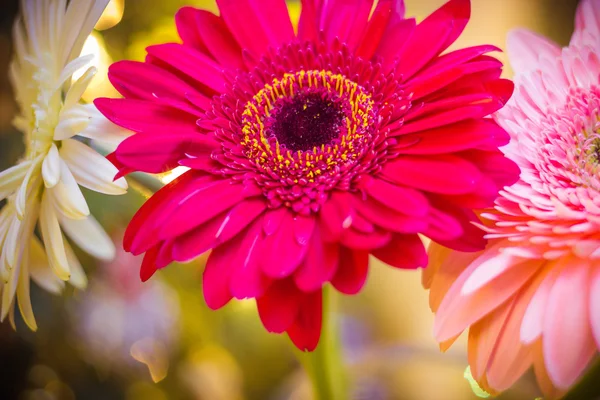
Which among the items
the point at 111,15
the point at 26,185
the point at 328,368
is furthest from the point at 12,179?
the point at 328,368

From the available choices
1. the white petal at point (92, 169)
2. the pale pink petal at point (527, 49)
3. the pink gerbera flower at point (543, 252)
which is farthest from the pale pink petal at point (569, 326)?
the white petal at point (92, 169)

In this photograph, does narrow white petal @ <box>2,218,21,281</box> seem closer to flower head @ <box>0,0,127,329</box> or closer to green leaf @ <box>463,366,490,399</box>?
flower head @ <box>0,0,127,329</box>

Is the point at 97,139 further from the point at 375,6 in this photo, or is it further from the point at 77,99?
the point at 375,6

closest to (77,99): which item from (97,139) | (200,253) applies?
(97,139)

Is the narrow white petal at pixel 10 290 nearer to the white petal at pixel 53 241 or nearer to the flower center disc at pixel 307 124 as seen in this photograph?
the white petal at pixel 53 241

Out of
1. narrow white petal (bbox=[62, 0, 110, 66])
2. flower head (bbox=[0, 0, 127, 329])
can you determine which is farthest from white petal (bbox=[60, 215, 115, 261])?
narrow white petal (bbox=[62, 0, 110, 66])

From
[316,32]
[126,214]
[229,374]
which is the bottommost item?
[229,374]
